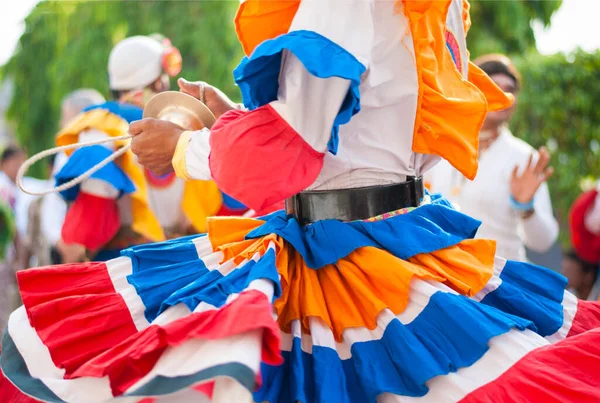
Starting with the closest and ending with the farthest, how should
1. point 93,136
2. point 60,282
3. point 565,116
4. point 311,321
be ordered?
1. point 311,321
2. point 60,282
3. point 93,136
4. point 565,116

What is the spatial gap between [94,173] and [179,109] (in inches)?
55.8

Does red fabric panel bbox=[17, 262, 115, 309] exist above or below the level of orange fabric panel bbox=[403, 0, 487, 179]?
below

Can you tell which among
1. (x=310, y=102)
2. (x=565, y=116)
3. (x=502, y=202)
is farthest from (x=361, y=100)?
(x=565, y=116)

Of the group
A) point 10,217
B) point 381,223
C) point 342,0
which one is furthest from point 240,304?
point 10,217

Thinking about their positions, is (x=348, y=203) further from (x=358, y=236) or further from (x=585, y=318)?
(x=585, y=318)

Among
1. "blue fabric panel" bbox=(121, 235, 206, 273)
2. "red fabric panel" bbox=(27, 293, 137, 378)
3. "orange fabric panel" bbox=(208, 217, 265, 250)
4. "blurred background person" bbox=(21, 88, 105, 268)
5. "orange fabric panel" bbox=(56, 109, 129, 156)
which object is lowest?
"blurred background person" bbox=(21, 88, 105, 268)

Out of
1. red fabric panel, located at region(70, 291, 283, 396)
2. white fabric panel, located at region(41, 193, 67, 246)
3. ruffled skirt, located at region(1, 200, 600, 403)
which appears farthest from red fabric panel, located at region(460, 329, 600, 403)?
white fabric panel, located at region(41, 193, 67, 246)

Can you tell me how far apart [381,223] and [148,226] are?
1.99 metres

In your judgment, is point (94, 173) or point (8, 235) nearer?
point (94, 173)

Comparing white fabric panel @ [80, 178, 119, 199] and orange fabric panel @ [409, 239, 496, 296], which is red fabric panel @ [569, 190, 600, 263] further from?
orange fabric panel @ [409, 239, 496, 296]

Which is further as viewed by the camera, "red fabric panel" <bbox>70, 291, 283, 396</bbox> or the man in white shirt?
the man in white shirt

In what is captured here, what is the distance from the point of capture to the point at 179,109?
232cm

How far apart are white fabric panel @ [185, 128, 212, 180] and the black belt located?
27 centimetres

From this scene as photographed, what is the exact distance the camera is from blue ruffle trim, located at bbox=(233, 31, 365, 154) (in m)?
1.76
